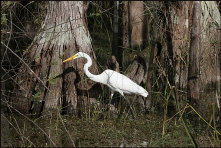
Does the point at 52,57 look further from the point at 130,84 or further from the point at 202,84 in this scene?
the point at 202,84

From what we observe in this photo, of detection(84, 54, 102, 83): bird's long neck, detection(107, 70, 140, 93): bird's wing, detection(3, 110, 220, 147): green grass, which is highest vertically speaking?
detection(84, 54, 102, 83): bird's long neck

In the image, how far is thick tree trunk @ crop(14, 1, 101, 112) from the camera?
24.4ft

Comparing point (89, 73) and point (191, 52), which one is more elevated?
point (191, 52)

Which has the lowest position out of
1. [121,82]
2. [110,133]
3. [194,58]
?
[110,133]

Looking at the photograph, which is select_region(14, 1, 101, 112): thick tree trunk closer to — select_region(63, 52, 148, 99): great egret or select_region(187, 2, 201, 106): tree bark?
select_region(63, 52, 148, 99): great egret

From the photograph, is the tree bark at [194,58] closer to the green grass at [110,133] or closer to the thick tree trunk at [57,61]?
the green grass at [110,133]

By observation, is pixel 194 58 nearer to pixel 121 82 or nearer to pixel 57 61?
pixel 121 82

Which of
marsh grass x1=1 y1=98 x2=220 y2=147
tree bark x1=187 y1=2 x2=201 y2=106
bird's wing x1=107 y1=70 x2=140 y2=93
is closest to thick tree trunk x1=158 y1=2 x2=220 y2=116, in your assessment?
tree bark x1=187 y1=2 x2=201 y2=106

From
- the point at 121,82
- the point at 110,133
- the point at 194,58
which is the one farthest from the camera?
the point at 194,58

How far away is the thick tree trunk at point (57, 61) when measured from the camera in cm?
743

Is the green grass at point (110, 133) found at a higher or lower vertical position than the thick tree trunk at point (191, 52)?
lower

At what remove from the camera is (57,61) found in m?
7.50

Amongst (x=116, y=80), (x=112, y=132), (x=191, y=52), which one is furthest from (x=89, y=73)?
(x=191, y=52)

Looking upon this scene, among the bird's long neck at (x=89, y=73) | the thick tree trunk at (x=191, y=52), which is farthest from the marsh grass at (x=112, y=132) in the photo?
the thick tree trunk at (x=191, y=52)
